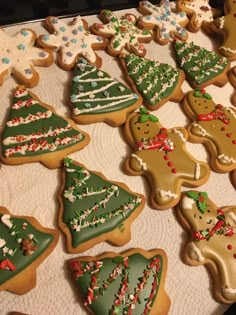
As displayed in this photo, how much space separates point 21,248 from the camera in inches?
36.7

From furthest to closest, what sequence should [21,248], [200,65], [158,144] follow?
[200,65], [158,144], [21,248]

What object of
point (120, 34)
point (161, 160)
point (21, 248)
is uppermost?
point (120, 34)

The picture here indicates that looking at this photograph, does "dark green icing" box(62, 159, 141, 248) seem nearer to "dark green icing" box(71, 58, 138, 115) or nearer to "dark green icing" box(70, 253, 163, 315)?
"dark green icing" box(70, 253, 163, 315)

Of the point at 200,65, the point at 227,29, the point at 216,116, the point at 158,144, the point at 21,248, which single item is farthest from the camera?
the point at 227,29

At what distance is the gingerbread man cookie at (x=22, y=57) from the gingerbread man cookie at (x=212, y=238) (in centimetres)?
60

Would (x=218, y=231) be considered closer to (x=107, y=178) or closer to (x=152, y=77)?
(x=107, y=178)

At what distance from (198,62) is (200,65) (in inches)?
0.6

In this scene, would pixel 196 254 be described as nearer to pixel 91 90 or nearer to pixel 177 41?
pixel 91 90

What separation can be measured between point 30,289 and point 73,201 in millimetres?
236

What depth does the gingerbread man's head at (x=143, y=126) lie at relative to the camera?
3.84 ft

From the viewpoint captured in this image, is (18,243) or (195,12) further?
(195,12)

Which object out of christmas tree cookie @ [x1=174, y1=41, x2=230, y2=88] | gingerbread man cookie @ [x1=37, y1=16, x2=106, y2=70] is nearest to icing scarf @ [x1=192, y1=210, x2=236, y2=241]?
christmas tree cookie @ [x1=174, y1=41, x2=230, y2=88]

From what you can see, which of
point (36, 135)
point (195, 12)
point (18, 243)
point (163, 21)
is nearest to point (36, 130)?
point (36, 135)

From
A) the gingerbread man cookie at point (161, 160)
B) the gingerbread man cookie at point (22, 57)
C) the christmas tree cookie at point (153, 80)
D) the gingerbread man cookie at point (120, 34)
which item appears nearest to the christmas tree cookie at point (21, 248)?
the gingerbread man cookie at point (161, 160)
